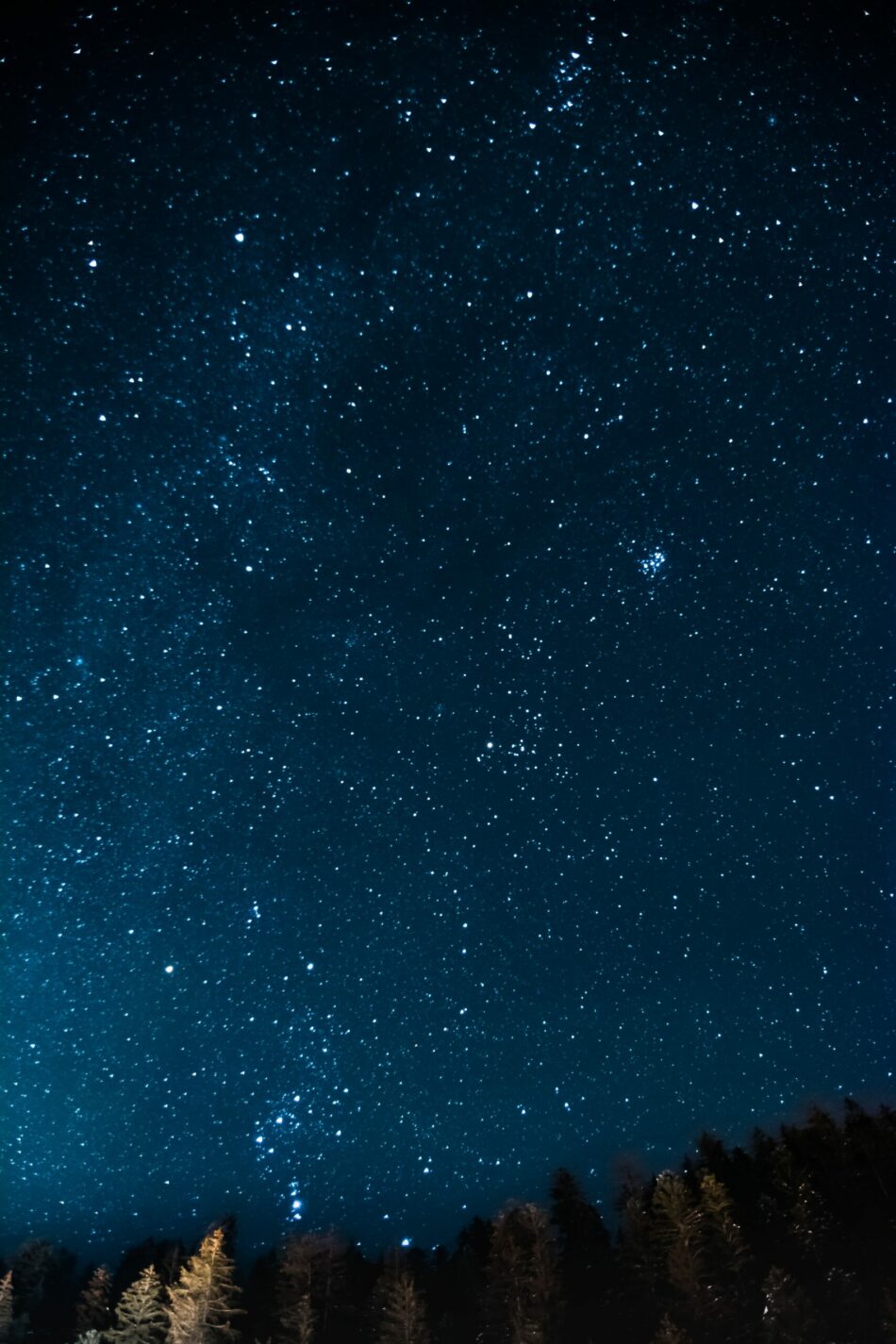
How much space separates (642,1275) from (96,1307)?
29554mm

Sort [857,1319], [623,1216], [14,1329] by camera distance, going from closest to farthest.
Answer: [857,1319]
[623,1216]
[14,1329]

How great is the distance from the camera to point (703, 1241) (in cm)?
2312

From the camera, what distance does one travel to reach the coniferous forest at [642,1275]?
2073 cm

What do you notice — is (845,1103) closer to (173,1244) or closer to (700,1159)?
(700,1159)

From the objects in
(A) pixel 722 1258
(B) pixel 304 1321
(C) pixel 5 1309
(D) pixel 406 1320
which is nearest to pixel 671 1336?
(A) pixel 722 1258

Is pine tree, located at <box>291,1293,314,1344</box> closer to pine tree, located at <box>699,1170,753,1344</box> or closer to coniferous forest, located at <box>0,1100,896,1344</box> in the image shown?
coniferous forest, located at <box>0,1100,896,1344</box>

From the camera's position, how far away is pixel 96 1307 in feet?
119

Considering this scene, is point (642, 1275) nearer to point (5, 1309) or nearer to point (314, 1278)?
point (314, 1278)

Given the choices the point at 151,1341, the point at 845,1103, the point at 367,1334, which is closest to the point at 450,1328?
the point at 367,1334

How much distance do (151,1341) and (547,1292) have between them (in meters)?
13.2

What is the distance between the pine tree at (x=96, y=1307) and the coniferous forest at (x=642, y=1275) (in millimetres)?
135

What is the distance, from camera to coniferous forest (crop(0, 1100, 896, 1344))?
20734 mm

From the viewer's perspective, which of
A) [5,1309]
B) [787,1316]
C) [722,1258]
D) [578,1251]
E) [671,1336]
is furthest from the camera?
[5,1309]

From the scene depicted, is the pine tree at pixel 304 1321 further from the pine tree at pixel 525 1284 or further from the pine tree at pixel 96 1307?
the pine tree at pixel 96 1307
